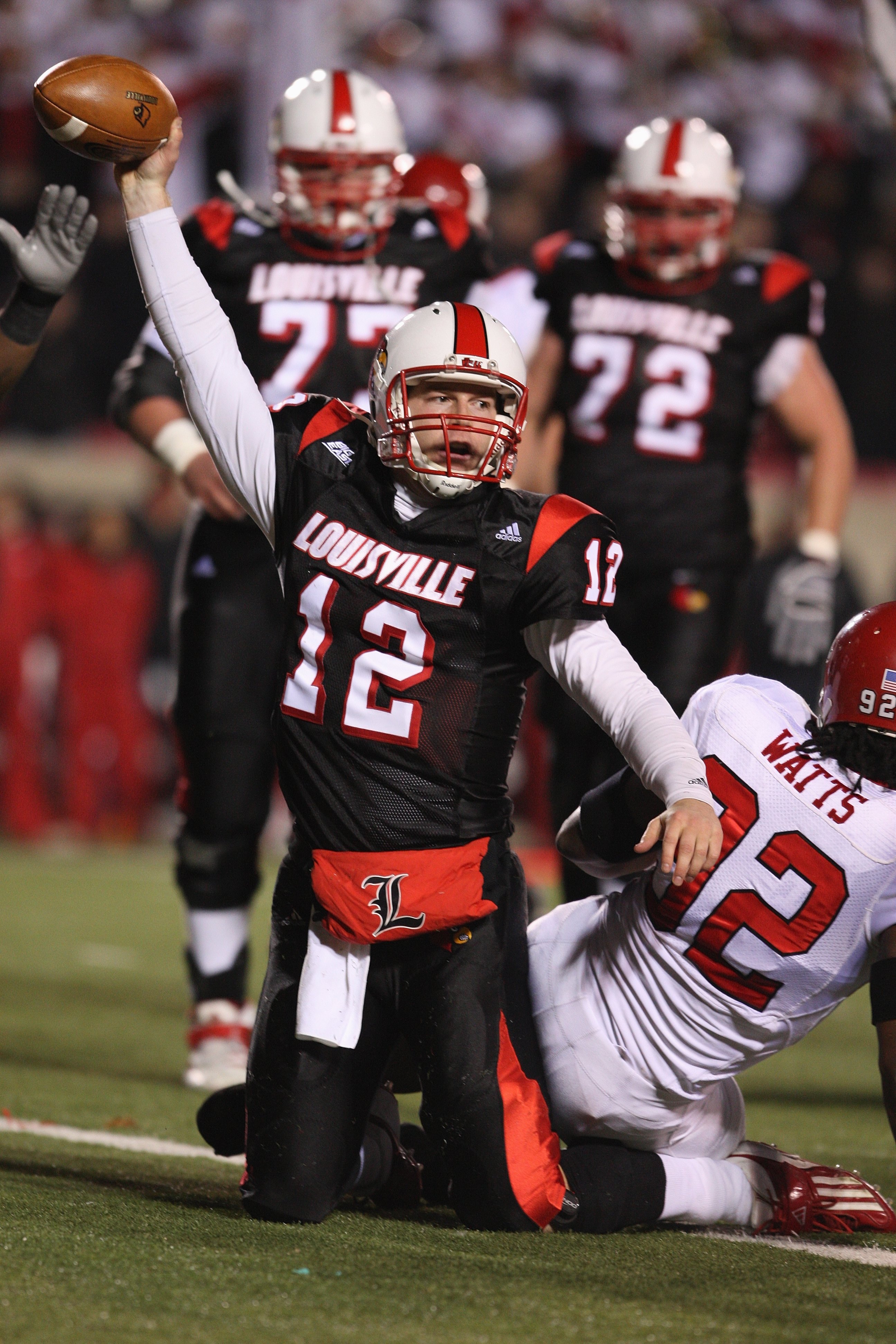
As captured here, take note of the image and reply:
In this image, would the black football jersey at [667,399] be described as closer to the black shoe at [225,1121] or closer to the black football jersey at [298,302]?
the black football jersey at [298,302]

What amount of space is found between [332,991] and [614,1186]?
50cm

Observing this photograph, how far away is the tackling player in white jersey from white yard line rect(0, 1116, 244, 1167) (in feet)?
2.52

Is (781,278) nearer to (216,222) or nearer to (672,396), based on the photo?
(672,396)

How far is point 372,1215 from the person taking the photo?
2689 millimetres

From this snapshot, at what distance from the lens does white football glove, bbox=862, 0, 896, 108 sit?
15.0ft

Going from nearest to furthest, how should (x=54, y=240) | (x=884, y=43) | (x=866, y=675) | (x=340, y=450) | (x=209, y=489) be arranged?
(x=866, y=675), (x=340, y=450), (x=54, y=240), (x=209, y=489), (x=884, y=43)

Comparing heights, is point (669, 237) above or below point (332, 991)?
above

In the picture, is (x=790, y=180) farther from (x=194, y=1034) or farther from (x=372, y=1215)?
(x=372, y=1215)

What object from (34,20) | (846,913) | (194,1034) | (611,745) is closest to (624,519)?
(611,745)

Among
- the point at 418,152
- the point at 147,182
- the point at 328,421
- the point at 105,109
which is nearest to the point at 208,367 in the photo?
the point at 328,421

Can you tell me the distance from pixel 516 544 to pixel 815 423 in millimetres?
1945

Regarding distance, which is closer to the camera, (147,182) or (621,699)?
(621,699)

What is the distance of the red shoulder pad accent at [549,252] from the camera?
4.32 metres

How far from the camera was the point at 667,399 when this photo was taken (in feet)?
13.8
